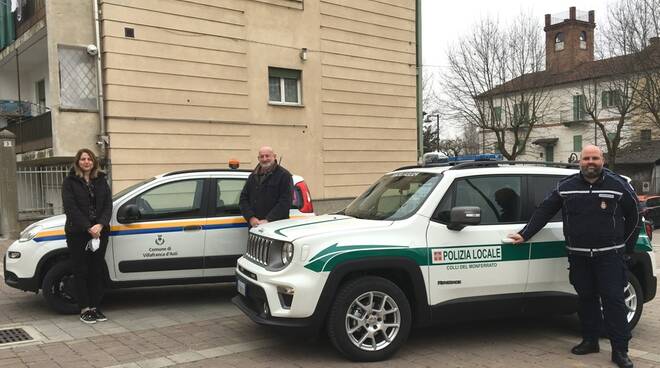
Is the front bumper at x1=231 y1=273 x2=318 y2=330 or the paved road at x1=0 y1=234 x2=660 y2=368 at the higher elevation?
the front bumper at x1=231 y1=273 x2=318 y2=330

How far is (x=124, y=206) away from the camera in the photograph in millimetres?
6535

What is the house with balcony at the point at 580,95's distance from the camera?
92.9 ft

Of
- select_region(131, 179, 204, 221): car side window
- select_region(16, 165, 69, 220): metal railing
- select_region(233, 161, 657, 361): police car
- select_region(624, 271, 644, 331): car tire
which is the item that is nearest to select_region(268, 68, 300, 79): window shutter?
select_region(16, 165, 69, 220): metal railing

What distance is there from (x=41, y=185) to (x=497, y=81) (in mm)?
24939

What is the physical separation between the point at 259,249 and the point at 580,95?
3881 cm

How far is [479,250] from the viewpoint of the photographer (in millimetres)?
5059

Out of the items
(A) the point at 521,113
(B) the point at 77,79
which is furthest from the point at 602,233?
(A) the point at 521,113

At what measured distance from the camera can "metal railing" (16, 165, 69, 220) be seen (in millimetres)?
13406

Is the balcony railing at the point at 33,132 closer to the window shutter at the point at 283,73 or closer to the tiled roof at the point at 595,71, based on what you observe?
the window shutter at the point at 283,73

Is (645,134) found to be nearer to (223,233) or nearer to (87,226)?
(223,233)

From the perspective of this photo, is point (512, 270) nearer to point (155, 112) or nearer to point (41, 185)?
point (155, 112)

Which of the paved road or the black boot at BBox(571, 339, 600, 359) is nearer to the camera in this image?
the paved road

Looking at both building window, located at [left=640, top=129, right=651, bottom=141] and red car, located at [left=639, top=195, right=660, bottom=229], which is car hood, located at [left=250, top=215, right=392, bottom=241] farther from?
building window, located at [left=640, top=129, right=651, bottom=141]

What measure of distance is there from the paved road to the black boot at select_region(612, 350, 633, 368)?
11cm
